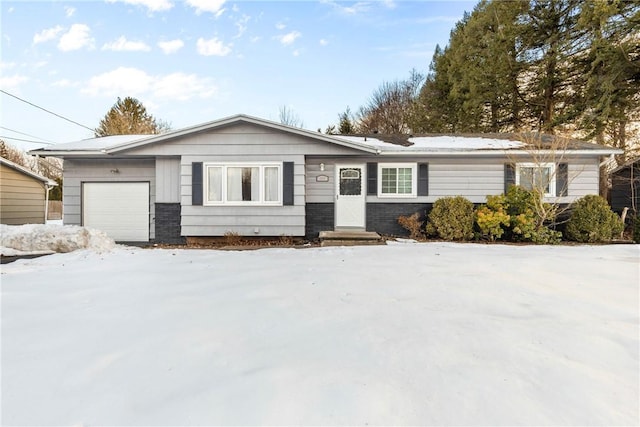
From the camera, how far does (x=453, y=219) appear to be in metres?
8.28

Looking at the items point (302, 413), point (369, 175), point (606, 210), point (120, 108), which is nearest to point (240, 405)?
point (302, 413)

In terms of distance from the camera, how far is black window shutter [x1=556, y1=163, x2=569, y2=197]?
8914 millimetres

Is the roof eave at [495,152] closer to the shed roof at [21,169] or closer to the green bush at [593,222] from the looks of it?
the green bush at [593,222]

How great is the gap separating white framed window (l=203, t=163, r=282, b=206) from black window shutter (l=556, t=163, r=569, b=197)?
7.90m

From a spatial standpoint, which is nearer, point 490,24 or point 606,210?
point 606,210

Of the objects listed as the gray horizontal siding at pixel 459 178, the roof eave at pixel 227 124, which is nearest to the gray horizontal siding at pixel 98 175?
the roof eave at pixel 227 124

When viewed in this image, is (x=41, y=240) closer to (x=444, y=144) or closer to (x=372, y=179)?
(x=372, y=179)

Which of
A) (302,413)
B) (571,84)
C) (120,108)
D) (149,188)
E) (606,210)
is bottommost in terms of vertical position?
(302,413)

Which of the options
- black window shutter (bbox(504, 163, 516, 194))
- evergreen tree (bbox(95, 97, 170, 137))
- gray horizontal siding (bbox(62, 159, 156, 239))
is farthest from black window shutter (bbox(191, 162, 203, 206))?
evergreen tree (bbox(95, 97, 170, 137))

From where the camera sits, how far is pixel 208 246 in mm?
8203

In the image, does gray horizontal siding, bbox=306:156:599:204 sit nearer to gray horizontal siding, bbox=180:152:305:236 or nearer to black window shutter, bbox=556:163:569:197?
black window shutter, bbox=556:163:569:197

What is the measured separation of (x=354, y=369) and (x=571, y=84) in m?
17.8

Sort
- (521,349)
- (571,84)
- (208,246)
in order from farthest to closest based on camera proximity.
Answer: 1. (571,84)
2. (208,246)
3. (521,349)

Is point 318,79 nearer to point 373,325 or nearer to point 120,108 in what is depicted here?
point 373,325
